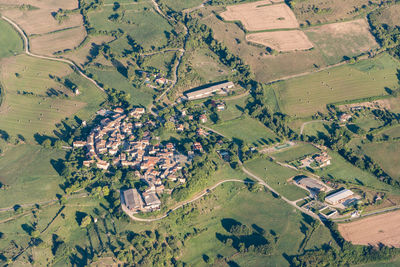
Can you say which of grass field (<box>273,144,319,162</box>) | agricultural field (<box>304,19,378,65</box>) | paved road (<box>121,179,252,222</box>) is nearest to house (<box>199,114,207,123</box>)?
grass field (<box>273,144,319,162</box>)

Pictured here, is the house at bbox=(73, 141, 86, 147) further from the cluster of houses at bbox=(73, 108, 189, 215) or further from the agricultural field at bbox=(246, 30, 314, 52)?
the agricultural field at bbox=(246, 30, 314, 52)

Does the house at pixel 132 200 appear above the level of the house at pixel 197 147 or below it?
below

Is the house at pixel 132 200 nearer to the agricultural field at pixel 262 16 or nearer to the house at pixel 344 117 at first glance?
the house at pixel 344 117

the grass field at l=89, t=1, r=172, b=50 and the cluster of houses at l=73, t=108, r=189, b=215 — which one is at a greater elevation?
the grass field at l=89, t=1, r=172, b=50

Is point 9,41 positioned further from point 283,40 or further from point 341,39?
point 341,39

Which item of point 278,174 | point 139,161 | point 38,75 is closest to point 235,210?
point 278,174

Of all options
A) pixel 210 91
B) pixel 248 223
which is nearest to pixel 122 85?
pixel 210 91

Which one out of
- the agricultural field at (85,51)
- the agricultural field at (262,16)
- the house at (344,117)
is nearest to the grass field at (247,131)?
the house at (344,117)
